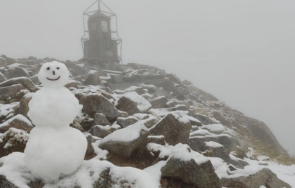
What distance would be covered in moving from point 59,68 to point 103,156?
123 inches

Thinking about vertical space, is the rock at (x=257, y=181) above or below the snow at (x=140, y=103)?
below

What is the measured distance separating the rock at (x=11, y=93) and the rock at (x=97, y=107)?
3.15 metres

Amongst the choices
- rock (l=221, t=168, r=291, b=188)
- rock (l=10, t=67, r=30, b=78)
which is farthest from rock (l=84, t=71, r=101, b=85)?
rock (l=221, t=168, r=291, b=188)

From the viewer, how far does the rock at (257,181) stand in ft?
22.6

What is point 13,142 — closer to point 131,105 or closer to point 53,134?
point 53,134

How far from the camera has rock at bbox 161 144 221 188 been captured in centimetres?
529

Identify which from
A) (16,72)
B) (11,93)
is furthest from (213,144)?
(16,72)

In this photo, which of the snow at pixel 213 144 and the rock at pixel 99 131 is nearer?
the rock at pixel 99 131

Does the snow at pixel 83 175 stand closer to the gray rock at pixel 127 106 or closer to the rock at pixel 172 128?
the rock at pixel 172 128

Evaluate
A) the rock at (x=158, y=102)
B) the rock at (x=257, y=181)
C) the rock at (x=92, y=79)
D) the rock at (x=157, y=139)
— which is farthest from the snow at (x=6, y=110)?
the rock at (x=92, y=79)

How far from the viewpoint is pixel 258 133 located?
22.2m

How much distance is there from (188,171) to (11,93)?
8959 millimetres

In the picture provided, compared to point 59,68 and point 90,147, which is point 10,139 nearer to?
point 90,147

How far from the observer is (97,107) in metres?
9.33
